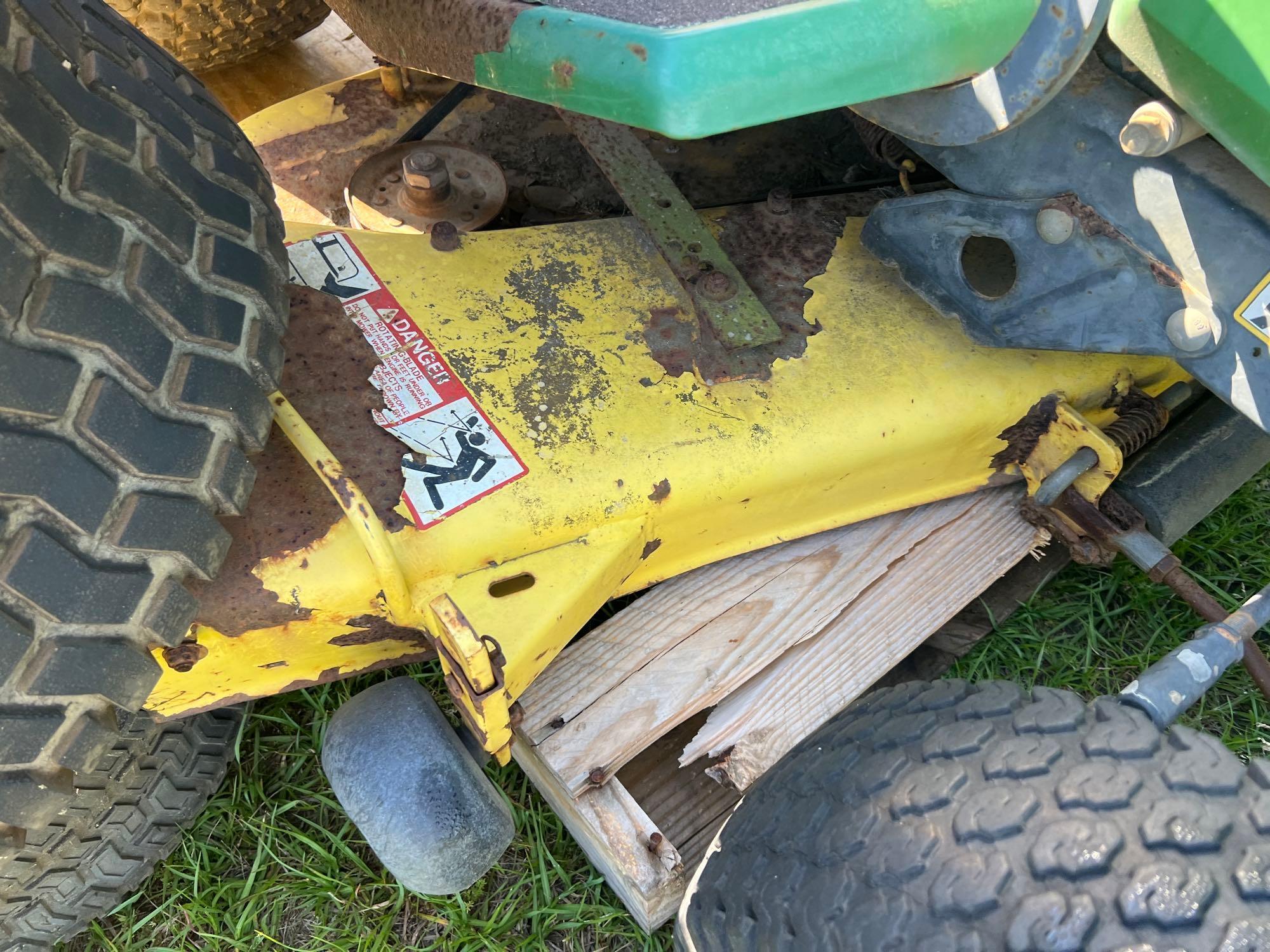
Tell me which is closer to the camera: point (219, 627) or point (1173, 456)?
point (219, 627)

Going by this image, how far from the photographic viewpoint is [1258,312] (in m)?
1.13

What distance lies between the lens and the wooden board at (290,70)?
2143 millimetres

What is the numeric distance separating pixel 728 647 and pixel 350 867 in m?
0.66

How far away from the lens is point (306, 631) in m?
1.17

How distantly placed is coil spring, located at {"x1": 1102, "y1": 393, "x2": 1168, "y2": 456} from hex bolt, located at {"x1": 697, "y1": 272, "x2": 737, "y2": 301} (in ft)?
1.82

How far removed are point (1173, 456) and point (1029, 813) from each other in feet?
2.47

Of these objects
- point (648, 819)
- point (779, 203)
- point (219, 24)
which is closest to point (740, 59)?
point (779, 203)

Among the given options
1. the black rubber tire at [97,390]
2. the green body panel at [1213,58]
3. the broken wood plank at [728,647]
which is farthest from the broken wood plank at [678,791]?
the green body panel at [1213,58]

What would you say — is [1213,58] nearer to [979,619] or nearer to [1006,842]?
[1006,842]

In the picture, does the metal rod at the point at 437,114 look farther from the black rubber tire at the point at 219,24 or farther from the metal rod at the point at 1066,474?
the metal rod at the point at 1066,474

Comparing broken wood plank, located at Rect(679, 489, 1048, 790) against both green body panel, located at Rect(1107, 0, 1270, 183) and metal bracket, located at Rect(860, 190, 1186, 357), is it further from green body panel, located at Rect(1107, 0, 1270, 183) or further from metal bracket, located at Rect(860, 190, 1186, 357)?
green body panel, located at Rect(1107, 0, 1270, 183)

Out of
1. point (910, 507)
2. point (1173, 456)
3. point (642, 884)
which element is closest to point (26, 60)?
point (642, 884)

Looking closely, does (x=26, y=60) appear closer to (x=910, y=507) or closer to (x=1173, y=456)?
(x=910, y=507)

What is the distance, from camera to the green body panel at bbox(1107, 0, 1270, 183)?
923mm
